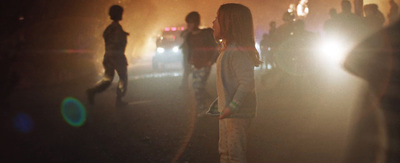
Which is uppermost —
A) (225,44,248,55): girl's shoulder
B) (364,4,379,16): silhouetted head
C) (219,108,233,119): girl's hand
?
(364,4,379,16): silhouetted head

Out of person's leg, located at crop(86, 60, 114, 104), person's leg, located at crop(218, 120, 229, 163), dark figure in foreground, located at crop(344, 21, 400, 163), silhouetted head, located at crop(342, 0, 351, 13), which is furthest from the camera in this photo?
silhouetted head, located at crop(342, 0, 351, 13)

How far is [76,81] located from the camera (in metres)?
14.4

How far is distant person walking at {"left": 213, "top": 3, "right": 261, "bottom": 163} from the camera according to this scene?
3234 millimetres

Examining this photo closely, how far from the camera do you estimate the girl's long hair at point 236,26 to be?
10.9 feet

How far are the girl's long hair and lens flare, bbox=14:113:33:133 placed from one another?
13.9ft

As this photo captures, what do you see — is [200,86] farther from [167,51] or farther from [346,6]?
[167,51]

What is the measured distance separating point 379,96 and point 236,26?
153 centimetres

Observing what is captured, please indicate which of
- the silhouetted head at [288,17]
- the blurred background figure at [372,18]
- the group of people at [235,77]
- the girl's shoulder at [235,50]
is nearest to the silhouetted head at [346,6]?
the blurred background figure at [372,18]

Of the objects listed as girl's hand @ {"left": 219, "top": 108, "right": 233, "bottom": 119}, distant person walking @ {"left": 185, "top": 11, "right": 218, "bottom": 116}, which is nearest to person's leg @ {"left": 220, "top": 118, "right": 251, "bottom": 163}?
girl's hand @ {"left": 219, "top": 108, "right": 233, "bottom": 119}

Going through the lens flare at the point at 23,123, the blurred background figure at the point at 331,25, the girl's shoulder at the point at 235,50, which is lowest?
the lens flare at the point at 23,123

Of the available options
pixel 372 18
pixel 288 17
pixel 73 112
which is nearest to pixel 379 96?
pixel 73 112

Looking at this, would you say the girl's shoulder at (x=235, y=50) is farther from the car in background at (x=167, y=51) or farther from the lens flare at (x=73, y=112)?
the car in background at (x=167, y=51)

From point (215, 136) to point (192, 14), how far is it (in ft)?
8.23

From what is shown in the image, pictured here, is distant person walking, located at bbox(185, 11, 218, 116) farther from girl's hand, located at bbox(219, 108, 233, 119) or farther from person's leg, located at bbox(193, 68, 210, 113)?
girl's hand, located at bbox(219, 108, 233, 119)
